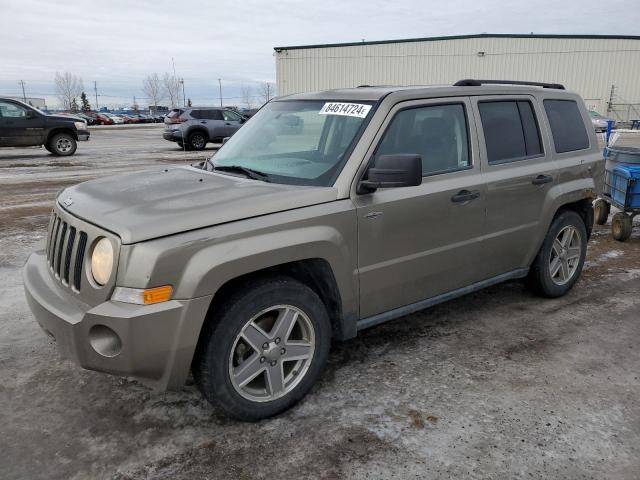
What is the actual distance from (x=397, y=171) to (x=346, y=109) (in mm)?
822

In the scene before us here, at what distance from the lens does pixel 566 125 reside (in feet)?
15.3

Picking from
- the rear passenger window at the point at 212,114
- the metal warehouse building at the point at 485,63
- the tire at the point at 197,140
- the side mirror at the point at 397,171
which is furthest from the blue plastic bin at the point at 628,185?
the metal warehouse building at the point at 485,63

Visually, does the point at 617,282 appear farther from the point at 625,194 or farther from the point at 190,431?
the point at 190,431

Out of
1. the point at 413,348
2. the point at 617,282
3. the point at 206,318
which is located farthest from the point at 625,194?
the point at 206,318

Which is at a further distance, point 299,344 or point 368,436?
point 299,344

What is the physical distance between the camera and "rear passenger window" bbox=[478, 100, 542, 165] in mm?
3975

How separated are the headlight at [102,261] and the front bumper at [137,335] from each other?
137 millimetres

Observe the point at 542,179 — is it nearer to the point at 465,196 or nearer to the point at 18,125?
the point at 465,196

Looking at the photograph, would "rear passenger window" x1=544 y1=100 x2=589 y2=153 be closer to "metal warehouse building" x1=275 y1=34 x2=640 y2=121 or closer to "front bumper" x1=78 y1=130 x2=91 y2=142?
"front bumper" x1=78 y1=130 x2=91 y2=142

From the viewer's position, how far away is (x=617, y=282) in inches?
209

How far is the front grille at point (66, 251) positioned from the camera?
2729 millimetres

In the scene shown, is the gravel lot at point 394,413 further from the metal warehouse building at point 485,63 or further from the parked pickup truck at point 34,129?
the metal warehouse building at point 485,63

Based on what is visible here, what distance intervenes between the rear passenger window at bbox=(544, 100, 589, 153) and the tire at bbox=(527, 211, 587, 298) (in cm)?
60

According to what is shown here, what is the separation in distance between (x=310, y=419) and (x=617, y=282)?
12.6 ft
